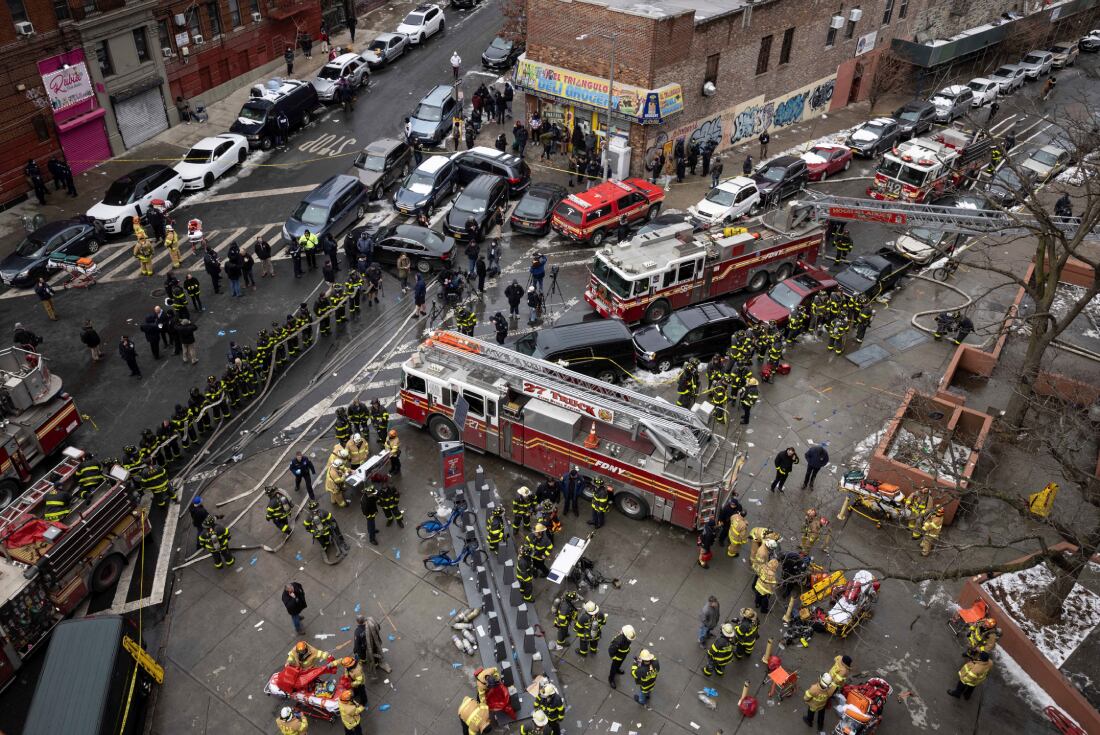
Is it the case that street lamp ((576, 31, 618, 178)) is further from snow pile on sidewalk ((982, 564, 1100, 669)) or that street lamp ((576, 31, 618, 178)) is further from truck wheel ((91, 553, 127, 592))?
truck wheel ((91, 553, 127, 592))

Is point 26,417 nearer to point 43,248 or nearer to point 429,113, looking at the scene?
point 43,248

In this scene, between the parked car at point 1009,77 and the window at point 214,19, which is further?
the parked car at point 1009,77

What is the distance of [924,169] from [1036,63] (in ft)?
72.9

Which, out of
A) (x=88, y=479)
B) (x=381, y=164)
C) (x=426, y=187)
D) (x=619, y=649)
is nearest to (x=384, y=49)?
(x=381, y=164)

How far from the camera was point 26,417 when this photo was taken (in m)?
20.7

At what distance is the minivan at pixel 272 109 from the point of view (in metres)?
36.7

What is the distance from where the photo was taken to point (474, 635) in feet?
55.7

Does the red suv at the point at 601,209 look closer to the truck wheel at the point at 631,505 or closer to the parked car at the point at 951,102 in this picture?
the truck wheel at the point at 631,505

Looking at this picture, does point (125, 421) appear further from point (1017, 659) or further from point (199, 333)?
point (1017, 659)

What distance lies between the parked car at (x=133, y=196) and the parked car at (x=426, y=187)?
875cm

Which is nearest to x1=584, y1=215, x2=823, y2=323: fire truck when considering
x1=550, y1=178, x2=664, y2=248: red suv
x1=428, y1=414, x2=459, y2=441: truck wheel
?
x1=550, y1=178, x2=664, y2=248: red suv

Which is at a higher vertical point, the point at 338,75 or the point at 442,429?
the point at 338,75

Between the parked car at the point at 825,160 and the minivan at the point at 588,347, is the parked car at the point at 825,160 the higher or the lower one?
the lower one

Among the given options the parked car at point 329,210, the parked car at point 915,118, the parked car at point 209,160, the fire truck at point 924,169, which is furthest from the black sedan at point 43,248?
the parked car at point 915,118
